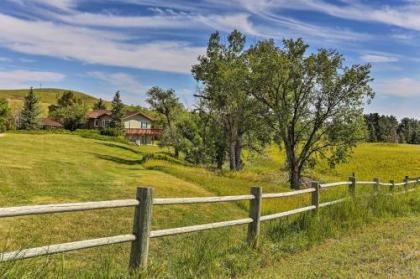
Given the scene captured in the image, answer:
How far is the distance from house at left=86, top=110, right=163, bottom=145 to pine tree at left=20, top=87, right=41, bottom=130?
17372 millimetres

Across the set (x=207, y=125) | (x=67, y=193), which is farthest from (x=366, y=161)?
(x=67, y=193)

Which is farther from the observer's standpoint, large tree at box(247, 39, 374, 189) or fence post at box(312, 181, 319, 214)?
large tree at box(247, 39, 374, 189)

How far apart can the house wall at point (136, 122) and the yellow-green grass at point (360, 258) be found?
87.3 meters

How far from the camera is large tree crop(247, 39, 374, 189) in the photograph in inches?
1261

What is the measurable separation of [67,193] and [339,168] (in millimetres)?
55015

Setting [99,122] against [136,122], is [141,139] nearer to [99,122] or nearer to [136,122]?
[136,122]

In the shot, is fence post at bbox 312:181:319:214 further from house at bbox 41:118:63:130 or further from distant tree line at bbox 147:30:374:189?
house at bbox 41:118:63:130

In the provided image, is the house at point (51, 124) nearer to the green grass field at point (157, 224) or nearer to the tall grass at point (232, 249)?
the green grass field at point (157, 224)

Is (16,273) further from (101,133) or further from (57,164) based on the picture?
(101,133)

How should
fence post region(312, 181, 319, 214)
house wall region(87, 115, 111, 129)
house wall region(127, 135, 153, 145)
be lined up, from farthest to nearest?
house wall region(87, 115, 111, 129), house wall region(127, 135, 153, 145), fence post region(312, 181, 319, 214)

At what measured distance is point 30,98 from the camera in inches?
3100

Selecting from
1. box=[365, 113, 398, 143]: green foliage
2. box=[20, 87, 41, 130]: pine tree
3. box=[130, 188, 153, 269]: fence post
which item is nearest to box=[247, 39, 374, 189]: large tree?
box=[130, 188, 153, 269]: fence post

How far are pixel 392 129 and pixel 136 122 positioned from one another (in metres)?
95.8

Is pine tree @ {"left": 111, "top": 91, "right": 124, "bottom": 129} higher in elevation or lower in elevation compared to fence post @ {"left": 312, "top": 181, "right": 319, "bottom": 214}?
higher
